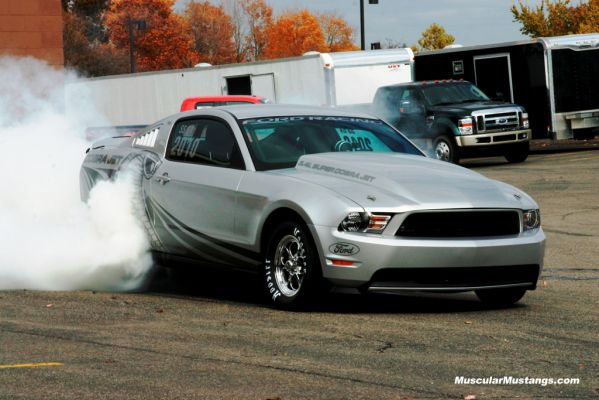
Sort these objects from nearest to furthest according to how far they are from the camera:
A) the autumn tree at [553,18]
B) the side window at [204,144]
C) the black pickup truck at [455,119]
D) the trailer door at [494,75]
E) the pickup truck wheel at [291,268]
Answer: the pickup truck wheel at [291,268], the side window at [204,144], the black pickup truck at [455,119], the trailer door at [494,75], the autumn tree at [553,18]

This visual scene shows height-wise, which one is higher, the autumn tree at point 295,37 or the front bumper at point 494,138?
the autumn tree at point 295,37

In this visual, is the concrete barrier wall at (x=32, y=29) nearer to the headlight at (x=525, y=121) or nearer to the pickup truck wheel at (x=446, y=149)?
the pickup truck wheel at (x=446, y=149)

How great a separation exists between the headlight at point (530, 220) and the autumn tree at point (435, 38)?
342 feet

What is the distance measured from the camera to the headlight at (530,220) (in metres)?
9.03

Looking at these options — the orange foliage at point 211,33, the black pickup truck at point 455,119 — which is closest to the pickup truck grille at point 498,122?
the black pickup truck at point 455,119

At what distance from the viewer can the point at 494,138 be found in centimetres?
2638

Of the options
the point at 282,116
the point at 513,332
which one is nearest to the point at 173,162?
the point at 282,116

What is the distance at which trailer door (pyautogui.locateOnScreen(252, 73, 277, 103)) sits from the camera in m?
32.3

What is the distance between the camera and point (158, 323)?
27.8ft

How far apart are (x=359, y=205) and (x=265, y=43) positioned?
103737mm

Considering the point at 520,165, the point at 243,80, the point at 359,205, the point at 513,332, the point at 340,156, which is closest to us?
the point at 513,332

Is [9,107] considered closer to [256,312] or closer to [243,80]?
[256,312]

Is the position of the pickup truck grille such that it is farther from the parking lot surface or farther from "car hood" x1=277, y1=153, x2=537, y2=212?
"car hood" x1=277, y1=153, x2=537, y2=212

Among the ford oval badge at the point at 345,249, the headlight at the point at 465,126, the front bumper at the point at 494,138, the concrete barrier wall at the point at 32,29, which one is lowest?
the ford oval badge at the point at 345,249
